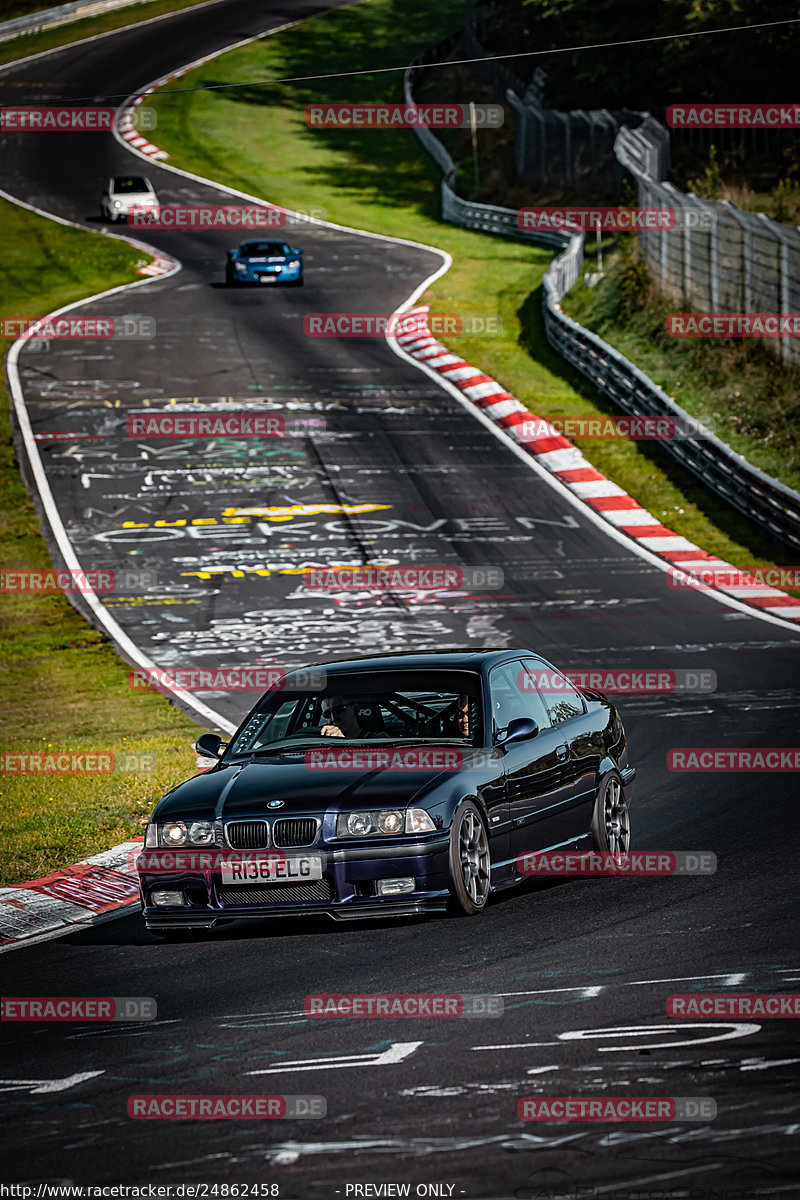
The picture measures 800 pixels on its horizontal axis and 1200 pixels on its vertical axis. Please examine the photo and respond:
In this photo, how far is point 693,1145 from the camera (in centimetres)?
512

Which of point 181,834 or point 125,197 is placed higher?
point 181,834

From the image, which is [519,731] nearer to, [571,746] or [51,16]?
[571,746]

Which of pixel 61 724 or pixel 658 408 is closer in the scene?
pixel 61 724

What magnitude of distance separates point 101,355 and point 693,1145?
3333cm

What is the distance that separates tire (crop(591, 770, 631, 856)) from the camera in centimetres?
1016

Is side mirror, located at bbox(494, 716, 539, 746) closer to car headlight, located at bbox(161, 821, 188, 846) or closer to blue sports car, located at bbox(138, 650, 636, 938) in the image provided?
blue sports car, located at bbox(138, 650, 636, 938)

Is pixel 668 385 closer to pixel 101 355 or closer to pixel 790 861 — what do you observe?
pixel 101 355

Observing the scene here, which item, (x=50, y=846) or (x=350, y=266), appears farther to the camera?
(x=350, y=266)

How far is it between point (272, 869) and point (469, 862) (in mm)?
1056

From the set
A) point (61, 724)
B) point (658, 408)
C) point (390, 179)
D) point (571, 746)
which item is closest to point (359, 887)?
point (571, 746)

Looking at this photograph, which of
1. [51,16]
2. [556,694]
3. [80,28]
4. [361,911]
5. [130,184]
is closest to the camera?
[361,911]

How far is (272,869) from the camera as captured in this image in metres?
8.52

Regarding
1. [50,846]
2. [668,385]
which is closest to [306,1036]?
[50,846]

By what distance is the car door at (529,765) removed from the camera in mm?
9422
